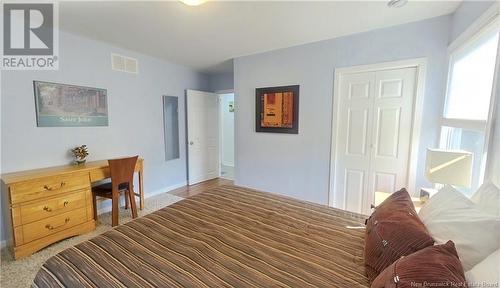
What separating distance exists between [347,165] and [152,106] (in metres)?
3.26

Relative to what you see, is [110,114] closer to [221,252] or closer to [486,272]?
[221,252]

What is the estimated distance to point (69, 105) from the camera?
108 inches

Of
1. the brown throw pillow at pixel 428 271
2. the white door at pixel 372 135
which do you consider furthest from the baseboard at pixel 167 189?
the brown throw pillow at pixel 428 271

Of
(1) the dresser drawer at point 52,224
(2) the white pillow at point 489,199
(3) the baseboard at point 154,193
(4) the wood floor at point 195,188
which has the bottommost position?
(4) the wood floor at point 195,188

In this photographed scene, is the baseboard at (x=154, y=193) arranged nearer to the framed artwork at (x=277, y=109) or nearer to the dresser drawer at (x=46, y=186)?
the dresser drawer at (x=46, y=186)

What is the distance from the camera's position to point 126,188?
2896 mm

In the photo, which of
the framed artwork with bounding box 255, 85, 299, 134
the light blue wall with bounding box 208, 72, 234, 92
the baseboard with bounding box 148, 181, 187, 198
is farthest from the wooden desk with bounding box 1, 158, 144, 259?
the light blue wall with bounding box 208, 72, 234, 92

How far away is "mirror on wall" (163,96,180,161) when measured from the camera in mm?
4023

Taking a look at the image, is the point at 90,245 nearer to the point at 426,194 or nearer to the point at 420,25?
the point at 426,194

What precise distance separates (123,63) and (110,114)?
2.64 ft

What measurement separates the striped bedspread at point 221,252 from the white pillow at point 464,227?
40 centimetres

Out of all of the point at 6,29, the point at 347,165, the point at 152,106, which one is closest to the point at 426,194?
the point at 347,165

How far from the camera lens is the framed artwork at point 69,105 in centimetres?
251

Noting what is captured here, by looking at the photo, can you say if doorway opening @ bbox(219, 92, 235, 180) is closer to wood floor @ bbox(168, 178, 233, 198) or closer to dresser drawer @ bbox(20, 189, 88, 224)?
wood floor @ bbox(168, 178, 233, 198)
